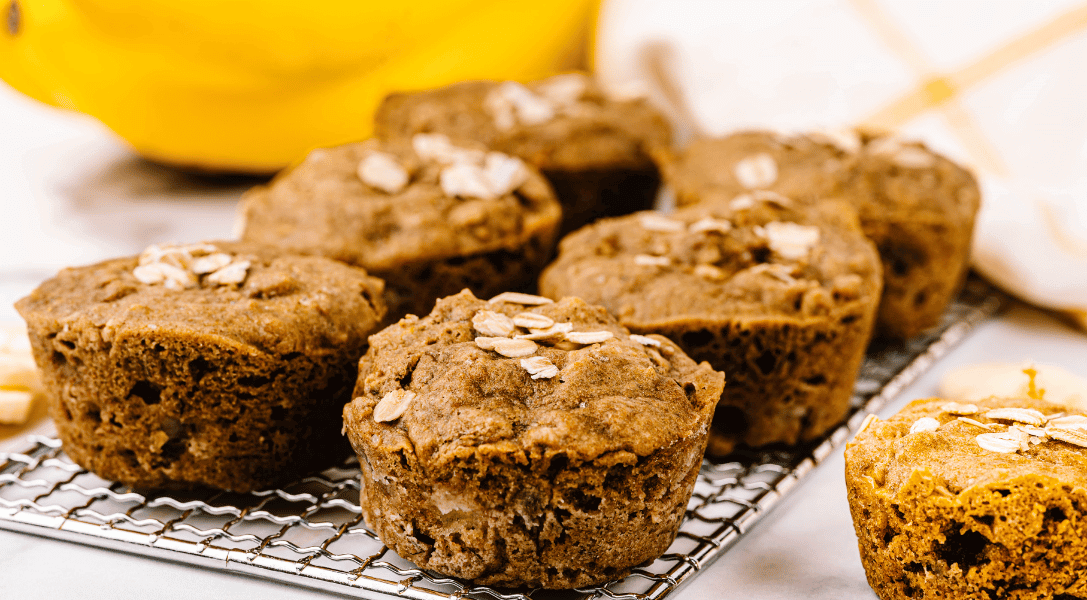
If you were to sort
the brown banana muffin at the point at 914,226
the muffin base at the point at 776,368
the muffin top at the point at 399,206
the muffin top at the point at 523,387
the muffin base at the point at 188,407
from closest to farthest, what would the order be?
the muffin top at the point at 523,387 < the muffin base at the point at 188,407 < the muffin base at the point at 776,368 < the muffin top at the point at 399,206 < the brown banana muffin at the point at 914,226

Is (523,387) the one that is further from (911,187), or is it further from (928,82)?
(928,82)

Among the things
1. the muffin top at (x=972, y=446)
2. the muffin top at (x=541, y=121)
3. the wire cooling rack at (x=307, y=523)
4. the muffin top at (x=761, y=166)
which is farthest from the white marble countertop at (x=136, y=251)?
the muffin top at (x=541, y=121)

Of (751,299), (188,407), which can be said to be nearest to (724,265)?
(751,299)

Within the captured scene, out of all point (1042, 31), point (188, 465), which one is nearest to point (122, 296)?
point (188, 465)

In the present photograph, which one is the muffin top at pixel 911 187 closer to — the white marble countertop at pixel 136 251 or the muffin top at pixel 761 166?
the muffin top at pixel 761 166

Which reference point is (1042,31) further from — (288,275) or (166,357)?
(166,357)
